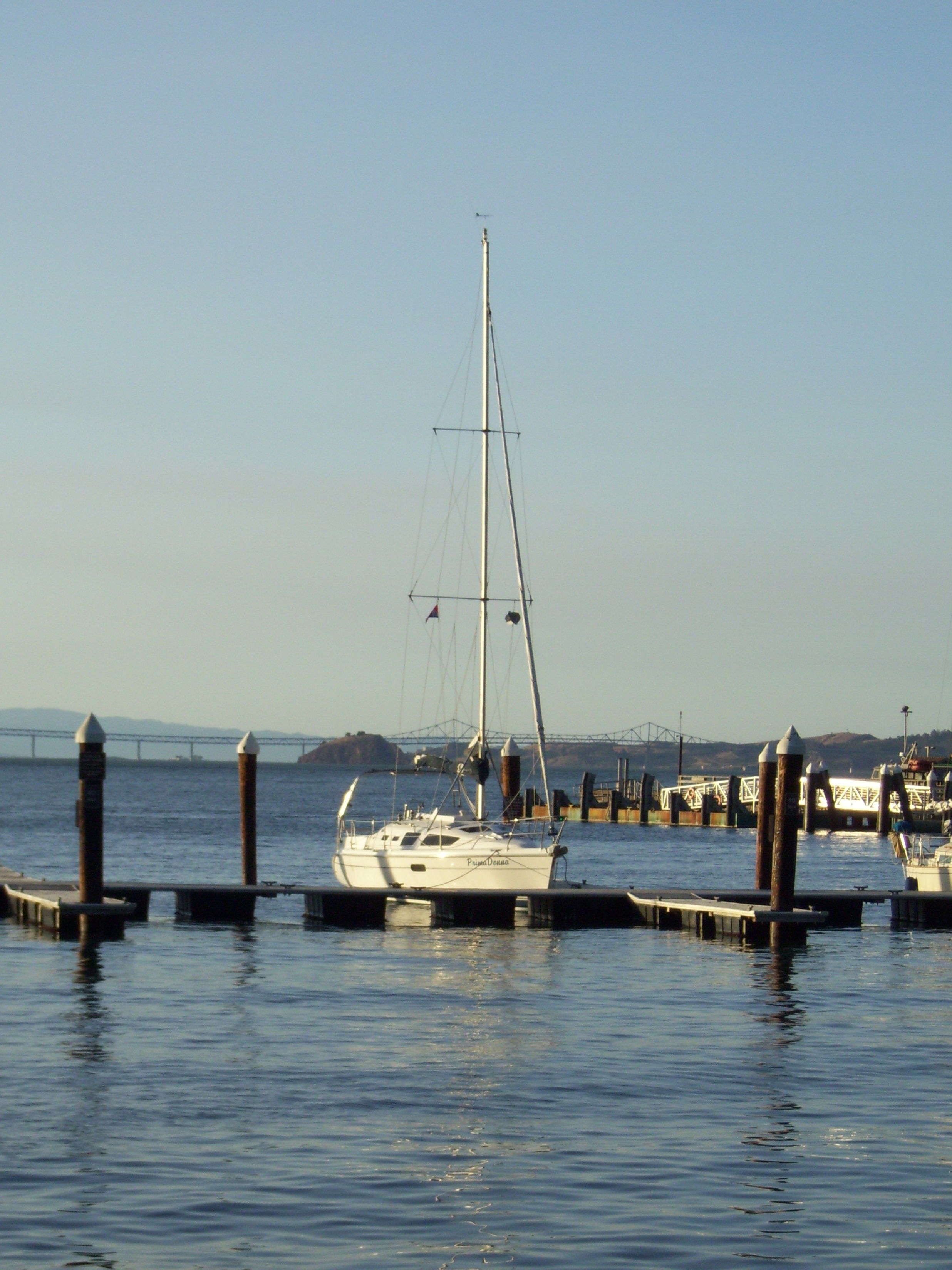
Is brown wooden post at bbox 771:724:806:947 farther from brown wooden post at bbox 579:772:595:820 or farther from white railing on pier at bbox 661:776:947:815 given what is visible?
brown wooden post at bbox 579:772:595:820

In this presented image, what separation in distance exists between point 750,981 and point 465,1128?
1326 cm

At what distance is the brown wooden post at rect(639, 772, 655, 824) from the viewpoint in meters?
109

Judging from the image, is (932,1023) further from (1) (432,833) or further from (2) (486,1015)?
(1) (432,833)

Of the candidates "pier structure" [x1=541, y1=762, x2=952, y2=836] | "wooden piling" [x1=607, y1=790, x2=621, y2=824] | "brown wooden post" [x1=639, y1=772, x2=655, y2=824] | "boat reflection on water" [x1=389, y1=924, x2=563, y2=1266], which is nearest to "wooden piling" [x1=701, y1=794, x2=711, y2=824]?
"pier structure" [x1=541, y1=762, x2=952, y2=836]

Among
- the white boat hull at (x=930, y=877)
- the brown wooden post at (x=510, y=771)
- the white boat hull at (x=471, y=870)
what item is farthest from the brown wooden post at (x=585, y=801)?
the white boat hull at (x=471, y=870)

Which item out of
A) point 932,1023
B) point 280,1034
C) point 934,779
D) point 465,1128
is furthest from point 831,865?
point 465,1128

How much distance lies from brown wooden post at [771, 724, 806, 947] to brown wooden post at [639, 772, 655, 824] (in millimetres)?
71341

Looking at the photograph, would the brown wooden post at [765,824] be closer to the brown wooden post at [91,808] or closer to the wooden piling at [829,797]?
the brown wooden post at [91,808]

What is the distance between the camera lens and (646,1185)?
16875mm

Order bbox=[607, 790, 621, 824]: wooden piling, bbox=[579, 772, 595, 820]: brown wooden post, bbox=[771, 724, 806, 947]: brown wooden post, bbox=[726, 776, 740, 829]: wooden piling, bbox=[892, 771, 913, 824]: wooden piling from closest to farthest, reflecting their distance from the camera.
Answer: bbox=[771, 724, 806, 947]: brown wooden post → bbox=[892, 771, 913, 824]: wooden piling → bbox=[726, 776, 740, 829]: wooden piling → bbox=[607, 790, 621, 824]: wooden piling → bbox=[579, 772, 595, 820]: brown wooden post

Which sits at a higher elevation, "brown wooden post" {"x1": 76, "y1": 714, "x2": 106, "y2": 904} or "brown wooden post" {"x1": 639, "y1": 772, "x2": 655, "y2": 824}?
"brown wooden post" {"x1": 76, "y1": 714, "x2": 106, "y2": 904}

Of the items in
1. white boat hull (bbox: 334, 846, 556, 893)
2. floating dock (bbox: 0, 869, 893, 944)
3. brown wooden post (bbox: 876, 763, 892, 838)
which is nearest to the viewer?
floating dock (bbox: 0, 869, 893, 944)

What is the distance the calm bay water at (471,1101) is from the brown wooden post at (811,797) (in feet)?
189

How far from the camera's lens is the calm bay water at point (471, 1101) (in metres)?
15.4
